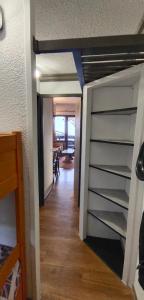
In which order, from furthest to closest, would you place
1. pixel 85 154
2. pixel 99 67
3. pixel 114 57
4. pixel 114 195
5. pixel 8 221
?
pixel 85 154
pixel 114 195
pixel 99 67
pixel 114 57
pixel 8 221

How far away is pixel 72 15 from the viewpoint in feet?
4.63

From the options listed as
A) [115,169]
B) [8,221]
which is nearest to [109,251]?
[115,169]

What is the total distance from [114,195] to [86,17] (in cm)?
180

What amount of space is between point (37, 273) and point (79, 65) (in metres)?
1.65

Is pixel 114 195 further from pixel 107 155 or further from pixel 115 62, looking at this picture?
pixel 115 62

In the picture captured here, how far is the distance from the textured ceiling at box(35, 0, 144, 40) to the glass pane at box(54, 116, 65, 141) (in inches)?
281

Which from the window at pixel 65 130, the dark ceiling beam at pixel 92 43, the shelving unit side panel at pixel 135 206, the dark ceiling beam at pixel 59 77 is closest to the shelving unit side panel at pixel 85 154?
the shelving unit side panel at pixel 135 206

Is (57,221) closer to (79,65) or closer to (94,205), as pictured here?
(94,205)

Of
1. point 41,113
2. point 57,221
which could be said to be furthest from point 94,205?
point 41,113

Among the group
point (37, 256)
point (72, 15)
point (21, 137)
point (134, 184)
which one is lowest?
point (37, 256)

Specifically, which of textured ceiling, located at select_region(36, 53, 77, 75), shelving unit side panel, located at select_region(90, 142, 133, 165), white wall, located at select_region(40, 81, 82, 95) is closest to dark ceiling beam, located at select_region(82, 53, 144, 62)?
textured ceiling, located at select_region(36, 53, 77, 75)

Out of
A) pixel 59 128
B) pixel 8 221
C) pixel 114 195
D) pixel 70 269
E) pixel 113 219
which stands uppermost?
pixel 59 128

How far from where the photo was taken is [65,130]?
901 centimetres

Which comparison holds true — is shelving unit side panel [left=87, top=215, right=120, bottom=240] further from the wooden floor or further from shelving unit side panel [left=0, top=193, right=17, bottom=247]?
shelving unit side panel [left=0, top=193, right=17, bottom=247]
